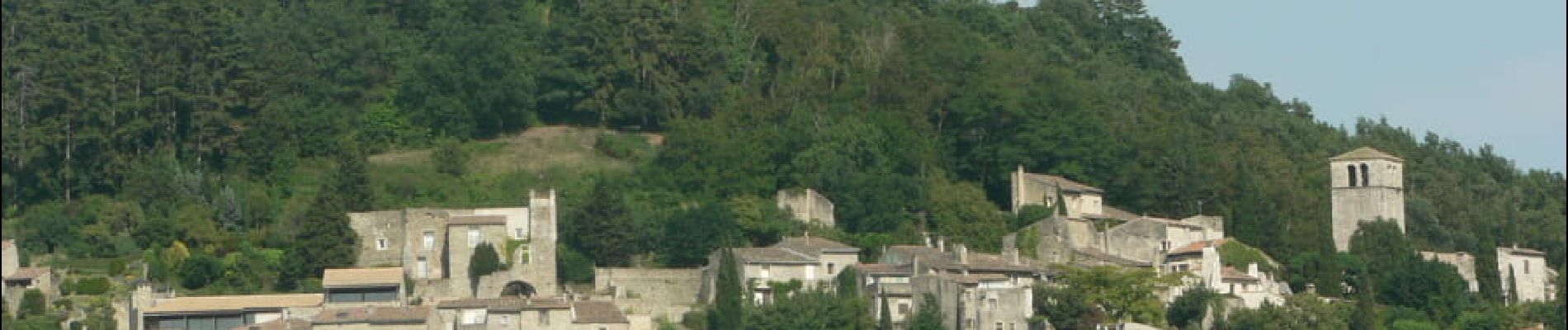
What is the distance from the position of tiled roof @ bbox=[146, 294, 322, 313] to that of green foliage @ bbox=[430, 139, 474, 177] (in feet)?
37.9

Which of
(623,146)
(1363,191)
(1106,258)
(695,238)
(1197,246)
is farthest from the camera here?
(623,146)

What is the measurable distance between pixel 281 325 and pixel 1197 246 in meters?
22.7

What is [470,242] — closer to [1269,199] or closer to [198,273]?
[198,273]

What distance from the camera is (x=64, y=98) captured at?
86.9 m

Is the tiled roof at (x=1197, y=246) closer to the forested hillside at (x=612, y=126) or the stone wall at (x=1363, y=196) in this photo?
the forested hillside at (x=612, y=126)

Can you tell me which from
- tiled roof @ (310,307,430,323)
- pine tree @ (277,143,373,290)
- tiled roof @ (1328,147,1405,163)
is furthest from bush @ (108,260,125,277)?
tiled roof @ (1328,147,1405,163)

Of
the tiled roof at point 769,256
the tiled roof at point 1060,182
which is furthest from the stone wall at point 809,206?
the tiled roof at point 1060,182

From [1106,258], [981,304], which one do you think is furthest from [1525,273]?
[981,304]

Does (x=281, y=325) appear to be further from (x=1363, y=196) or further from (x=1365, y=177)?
(x=1365, y=177)

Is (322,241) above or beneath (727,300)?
above

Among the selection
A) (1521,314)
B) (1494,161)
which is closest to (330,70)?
(1521,314)

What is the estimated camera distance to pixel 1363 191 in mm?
89812

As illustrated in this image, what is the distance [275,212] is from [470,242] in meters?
7.07

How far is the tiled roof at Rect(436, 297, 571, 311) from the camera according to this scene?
75688 millimetres
